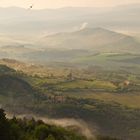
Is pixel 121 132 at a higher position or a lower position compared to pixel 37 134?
lower

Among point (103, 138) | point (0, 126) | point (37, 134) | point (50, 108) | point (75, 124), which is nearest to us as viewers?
point (0, 126)

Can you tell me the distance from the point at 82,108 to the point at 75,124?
54.7 ft

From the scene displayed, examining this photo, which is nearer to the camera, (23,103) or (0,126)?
(0,126)

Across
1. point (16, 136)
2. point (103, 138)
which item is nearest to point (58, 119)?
point (103, 138)

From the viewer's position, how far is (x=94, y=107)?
19700cm

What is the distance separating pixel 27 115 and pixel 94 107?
27.9m

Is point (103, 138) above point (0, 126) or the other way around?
the other way around

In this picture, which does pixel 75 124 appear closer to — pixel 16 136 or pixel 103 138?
pixel 103 138

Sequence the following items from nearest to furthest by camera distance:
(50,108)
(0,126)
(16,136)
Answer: (0,126) < (16,136) < (50,108)

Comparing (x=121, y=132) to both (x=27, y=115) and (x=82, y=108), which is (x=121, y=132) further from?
(x=27, y=115)

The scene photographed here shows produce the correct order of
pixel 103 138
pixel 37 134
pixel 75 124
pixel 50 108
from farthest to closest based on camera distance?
pixel 50 108 < pixel 75 124 < pixel 103 138 < pixel 37 134

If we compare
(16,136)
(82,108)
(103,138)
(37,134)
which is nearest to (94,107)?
(82,108)

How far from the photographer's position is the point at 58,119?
188m

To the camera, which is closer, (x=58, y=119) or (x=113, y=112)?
(x=58, y=119)
